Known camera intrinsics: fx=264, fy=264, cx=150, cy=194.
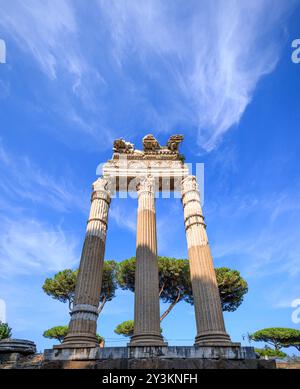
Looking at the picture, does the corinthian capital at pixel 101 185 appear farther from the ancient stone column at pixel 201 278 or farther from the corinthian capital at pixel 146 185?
the ancient stone column at pixel 201 278

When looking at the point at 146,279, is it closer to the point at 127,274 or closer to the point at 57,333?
the point at 127,274

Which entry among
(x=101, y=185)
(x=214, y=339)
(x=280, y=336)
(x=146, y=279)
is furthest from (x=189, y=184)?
(x=280, y=336)

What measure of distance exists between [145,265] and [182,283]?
15.6m

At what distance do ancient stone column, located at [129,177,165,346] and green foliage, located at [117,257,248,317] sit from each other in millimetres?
13334

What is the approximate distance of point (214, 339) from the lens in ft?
28.1

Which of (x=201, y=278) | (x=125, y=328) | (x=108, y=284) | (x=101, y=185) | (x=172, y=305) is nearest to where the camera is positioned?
(x=201, y=278)

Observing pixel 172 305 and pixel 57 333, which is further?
pixel 57 333

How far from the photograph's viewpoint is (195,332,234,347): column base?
332 inches

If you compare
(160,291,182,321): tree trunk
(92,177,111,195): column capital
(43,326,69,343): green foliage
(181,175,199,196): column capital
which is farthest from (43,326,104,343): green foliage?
(181,175,199,196): column capital

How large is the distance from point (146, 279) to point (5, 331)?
89.2 feet

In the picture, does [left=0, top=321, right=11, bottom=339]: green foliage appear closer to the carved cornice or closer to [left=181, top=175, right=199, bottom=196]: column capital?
the carved cornice
